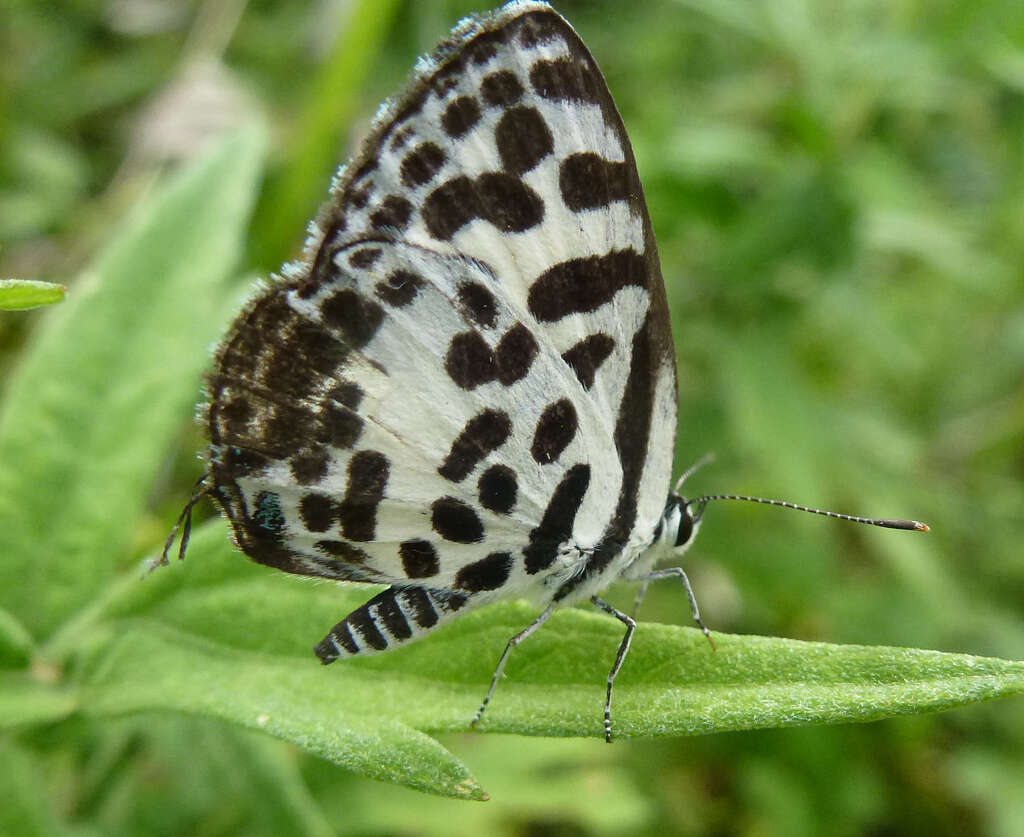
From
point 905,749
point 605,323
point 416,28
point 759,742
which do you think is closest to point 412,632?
point 605,323

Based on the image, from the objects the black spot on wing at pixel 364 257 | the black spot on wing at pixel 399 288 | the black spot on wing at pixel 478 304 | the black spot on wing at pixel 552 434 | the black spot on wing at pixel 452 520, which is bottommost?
the black spot on wing at pixel 452 520

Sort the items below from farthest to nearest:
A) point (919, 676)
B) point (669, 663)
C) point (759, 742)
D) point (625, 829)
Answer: point (759, 742) < point (625, 829) < point (669, 663) < point (919, 676)

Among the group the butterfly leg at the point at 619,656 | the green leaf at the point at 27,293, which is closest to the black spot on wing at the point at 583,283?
the butterfly leg at the point at 619,656

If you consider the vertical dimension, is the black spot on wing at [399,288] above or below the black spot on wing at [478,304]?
above

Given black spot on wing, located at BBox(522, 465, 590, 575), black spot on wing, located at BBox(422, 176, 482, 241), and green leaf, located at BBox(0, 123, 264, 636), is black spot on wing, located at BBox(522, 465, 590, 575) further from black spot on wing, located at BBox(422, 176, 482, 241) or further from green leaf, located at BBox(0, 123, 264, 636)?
green leaf, located at BBox(0, 123, 264, 636)

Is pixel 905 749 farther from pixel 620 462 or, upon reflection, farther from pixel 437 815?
pixel 620 462

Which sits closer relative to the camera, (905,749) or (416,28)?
(905,749)

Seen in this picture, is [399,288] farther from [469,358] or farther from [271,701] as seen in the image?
[271,701]

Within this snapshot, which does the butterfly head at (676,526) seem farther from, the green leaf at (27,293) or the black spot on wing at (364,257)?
the green leaf at (27,293)
